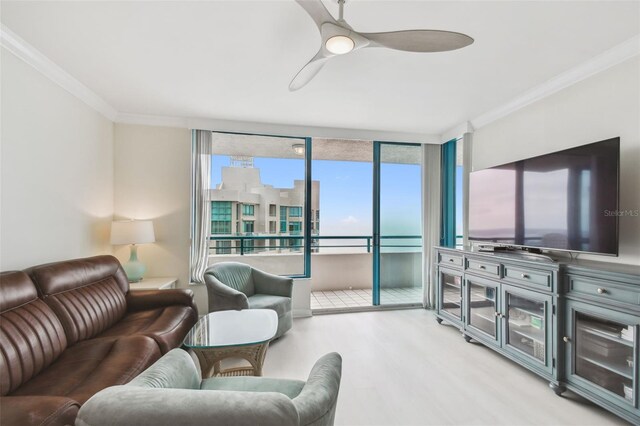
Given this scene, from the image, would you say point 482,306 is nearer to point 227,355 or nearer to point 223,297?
point 227,355

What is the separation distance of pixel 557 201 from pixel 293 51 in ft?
7.69

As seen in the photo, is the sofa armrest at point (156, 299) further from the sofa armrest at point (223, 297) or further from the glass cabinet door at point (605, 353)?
the glass cabinet door at point (605, 353)

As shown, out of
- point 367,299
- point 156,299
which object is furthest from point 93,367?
point 367,299

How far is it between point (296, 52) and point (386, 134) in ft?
7.55

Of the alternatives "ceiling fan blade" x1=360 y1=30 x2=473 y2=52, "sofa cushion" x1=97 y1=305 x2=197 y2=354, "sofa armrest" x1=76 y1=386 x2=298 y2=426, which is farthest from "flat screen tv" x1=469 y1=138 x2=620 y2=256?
"sofa cushion" x1=97 y1=305 x2=197 y2=354

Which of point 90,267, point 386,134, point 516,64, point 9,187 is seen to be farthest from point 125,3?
point 386,134

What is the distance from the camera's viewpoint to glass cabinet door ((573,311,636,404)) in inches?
72.1

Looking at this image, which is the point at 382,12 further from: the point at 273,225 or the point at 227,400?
the point at 273,225

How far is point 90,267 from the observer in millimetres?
2535

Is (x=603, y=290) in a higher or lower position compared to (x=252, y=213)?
lower

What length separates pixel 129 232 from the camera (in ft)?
10.5

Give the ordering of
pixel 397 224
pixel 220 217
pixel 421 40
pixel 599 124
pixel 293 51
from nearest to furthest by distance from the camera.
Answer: pixel 421 40, pixel 293 51, pixel 599 124, pixel 220 217, pixel 397 224

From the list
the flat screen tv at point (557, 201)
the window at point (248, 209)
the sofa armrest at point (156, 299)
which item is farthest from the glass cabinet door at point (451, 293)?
the sofa armrest at point (156, 299)

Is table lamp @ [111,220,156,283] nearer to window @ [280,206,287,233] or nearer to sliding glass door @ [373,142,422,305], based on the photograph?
window @ [280,206,287,233]
